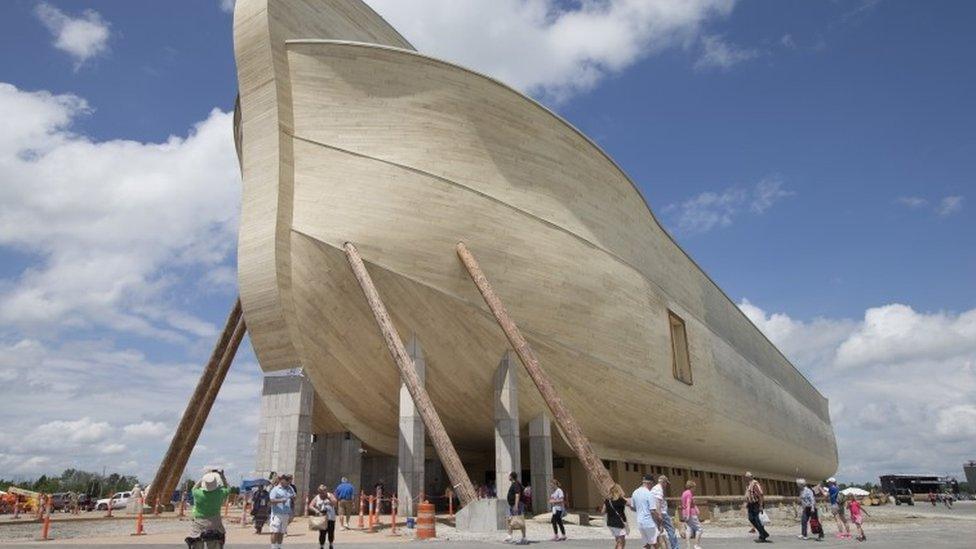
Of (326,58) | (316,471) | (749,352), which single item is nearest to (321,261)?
(326,58)

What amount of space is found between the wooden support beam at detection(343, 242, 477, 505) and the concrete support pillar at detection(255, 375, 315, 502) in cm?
313

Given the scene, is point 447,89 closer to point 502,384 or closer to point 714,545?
point 502,384

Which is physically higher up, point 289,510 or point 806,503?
point 289,510

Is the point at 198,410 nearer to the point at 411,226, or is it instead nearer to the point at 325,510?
the point at 411,226

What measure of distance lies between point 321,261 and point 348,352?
102 inches

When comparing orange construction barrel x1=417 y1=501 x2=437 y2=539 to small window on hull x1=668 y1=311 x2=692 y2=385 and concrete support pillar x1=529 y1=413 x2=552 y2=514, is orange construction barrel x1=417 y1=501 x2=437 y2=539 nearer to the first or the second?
concrete support pillar x1=529 y1=413 x2=552 y2=514

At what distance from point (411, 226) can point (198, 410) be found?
9251 mm

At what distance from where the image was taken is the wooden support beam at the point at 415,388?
1386 cm

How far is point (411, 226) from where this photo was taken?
16.5 meters

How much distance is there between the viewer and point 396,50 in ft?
56.2

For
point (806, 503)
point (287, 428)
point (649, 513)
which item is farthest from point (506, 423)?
point (649, 513)

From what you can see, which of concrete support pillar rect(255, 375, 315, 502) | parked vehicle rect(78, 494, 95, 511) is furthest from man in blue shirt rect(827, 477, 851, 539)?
parked vehicle rect(78, 494, 95, 511)

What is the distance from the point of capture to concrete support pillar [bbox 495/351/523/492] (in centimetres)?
1734

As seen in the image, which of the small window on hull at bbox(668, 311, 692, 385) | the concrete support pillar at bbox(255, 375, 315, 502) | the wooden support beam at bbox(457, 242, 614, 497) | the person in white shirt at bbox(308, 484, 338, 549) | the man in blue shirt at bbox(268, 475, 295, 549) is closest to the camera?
the man in blue shirt at bbox(268, 475, 295, 549)
